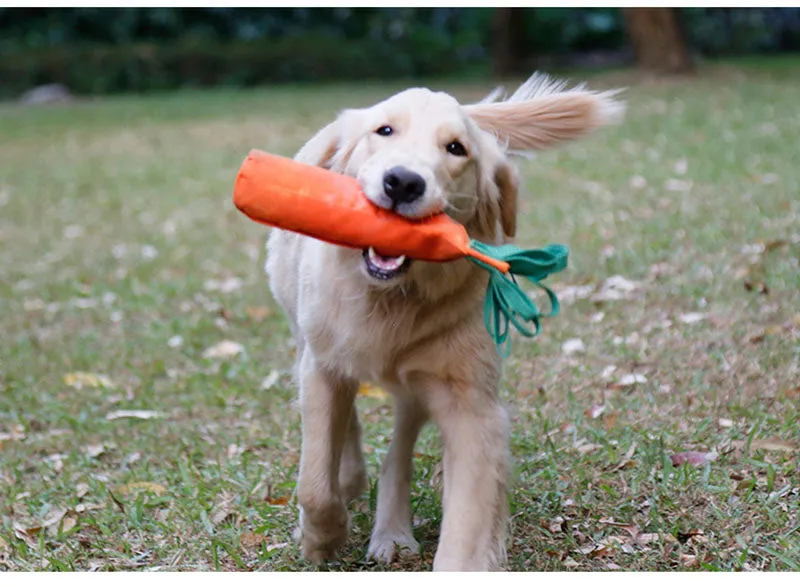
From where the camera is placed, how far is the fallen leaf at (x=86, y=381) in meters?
5.50

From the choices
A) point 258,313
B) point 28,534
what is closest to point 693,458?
point 28,534

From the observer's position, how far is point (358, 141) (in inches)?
132

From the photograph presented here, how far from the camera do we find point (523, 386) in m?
4.95

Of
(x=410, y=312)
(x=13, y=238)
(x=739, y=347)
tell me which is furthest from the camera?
(x=13, y=238)

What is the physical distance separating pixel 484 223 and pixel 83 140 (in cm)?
1245

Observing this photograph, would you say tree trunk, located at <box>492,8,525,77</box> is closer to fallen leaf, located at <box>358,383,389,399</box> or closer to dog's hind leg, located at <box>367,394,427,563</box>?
fallen leaf, located at <box>358,383,389,399</box>

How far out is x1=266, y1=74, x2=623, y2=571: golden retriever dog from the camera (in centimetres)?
313

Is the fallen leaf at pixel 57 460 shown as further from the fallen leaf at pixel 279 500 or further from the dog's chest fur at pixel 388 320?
the dog's chest fur at pixel 388 320

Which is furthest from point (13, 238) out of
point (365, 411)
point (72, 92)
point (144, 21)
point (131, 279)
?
point (144, 21)

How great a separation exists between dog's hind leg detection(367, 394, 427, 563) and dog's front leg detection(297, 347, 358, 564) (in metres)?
0.14

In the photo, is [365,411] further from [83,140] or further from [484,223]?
[83,140]

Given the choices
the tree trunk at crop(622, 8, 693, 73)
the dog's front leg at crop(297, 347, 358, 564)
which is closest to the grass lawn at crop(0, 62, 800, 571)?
the dog's front leg at crop(297, 347, 358, 564)

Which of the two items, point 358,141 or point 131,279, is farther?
point 131,279

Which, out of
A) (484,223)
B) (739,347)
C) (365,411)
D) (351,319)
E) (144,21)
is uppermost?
(144,21)
